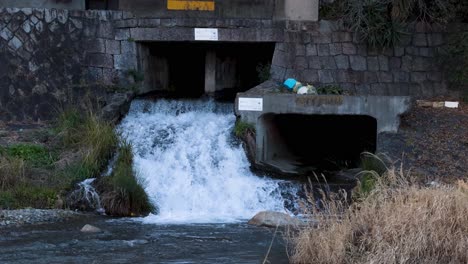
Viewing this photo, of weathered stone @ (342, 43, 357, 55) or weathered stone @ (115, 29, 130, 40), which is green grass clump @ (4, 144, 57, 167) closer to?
weathered stone @ (115, 29, 130, 40)

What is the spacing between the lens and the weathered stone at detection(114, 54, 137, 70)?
57.5 feet

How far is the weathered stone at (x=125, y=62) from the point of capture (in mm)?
17516

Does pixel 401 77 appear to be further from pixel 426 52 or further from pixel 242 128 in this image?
pixel 242 128

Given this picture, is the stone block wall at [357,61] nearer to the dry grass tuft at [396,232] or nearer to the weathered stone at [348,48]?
the weathered stone at [348,48]

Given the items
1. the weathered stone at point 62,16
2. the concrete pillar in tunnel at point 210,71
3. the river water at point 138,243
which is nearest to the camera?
the river water at point 138,243

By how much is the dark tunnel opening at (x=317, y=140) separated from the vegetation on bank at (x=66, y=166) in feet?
11.1

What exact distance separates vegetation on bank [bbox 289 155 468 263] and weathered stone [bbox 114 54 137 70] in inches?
382

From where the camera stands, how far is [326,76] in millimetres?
17656

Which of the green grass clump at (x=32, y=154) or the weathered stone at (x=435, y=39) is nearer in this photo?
the green grass clump at (x=32, y=154)

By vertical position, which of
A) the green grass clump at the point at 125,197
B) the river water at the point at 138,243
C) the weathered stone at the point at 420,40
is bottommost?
the river water at the point at 138,243

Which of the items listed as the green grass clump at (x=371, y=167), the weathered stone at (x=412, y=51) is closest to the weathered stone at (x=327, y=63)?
the weathered stone at (x=412, y=51)

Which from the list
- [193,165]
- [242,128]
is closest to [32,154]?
[193,165]

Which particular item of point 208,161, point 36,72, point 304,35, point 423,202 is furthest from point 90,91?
point 423,202

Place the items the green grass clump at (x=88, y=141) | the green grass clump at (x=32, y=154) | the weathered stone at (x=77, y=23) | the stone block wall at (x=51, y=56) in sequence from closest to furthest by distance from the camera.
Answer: the green grass clump at (x=88, y=141) < the green grass clump at (x=32, y=154) < the stone block wall at (x=51, y=56) < the weathered stone at (x=77, y=23)
